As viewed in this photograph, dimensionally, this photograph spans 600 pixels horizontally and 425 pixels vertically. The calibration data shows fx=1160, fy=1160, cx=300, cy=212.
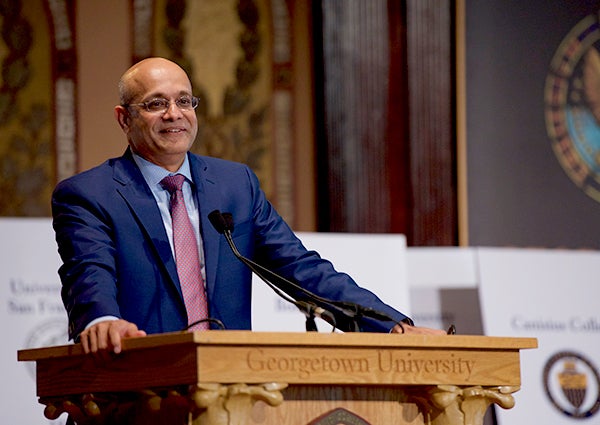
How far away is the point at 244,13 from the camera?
6414 mm

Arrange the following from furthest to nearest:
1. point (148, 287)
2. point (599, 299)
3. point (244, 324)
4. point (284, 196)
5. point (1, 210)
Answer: point (284, 196) → point (1, 210) → point (599, 299) → point (244, 324) → point (148, 287)

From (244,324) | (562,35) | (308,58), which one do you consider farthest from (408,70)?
(244,324)

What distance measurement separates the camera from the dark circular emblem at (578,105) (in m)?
6.74

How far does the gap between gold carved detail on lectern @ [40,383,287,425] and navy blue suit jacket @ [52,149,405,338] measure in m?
0.19

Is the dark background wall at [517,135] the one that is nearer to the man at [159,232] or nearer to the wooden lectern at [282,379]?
the man at [159,232]

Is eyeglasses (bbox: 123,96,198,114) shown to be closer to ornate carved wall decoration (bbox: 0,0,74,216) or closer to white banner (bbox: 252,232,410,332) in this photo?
white banner (bbox: 252,232,410,332)

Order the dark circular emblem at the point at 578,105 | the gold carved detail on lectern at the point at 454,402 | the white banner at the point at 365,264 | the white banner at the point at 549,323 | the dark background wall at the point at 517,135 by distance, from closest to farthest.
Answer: the gold carved detail on lectern at the point at 454,402
the white banner at the point at 365,264
the white banner at the point at 549,323
the dark background wall at the point at 517,135
the dark circular emblem at the point at 578,105

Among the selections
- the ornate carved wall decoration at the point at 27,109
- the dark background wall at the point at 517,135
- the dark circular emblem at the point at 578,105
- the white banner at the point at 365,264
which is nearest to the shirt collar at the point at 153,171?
the white banner at the point at 365,264

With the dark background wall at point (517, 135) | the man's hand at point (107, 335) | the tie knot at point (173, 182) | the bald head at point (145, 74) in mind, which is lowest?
the man's hand at point (107, 335)

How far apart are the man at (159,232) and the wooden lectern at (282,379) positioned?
0.16 m

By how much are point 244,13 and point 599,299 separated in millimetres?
2478

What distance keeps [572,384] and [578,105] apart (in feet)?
7.12

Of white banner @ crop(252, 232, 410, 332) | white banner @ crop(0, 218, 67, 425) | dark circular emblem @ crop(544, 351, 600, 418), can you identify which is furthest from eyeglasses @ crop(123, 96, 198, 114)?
dark circular emblem @ crop(544, 351, 600, 418)

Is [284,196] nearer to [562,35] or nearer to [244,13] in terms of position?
[244,13]
